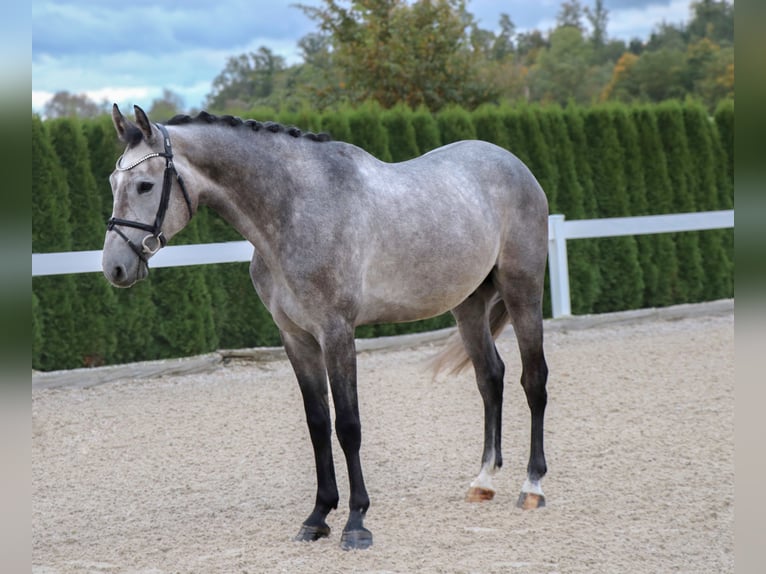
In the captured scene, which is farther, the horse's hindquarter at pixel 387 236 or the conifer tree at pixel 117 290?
the conifer tree at pixel 117 290

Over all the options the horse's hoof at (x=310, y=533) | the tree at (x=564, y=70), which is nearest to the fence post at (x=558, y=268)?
the horse's hoof at (x=310, y=533)

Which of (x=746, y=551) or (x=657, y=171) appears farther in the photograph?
(x=657, y=171)

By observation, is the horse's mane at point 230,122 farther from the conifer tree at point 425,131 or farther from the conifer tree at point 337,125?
the conifer tree at point 425,131

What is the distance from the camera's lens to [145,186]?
3316mm

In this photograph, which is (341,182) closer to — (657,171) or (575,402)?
(575,402)

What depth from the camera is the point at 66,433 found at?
5.98 m

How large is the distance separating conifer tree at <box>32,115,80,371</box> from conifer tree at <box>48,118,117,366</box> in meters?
0.09

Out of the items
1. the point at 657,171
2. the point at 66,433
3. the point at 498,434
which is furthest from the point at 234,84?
the point at 498,434

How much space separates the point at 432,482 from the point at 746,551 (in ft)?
12.5

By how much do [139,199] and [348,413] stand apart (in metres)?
1.24

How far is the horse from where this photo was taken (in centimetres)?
334

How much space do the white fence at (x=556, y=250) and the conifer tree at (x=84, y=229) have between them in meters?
0.66

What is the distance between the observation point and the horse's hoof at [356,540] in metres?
3.61

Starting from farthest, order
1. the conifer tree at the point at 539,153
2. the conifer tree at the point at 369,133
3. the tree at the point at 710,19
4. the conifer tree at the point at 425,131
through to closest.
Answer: the tree at the point at 710,19
the conifer tree at the point at 539,153
the conifer tree at the point at 425,131
the conifer tree at the point at 369,133
